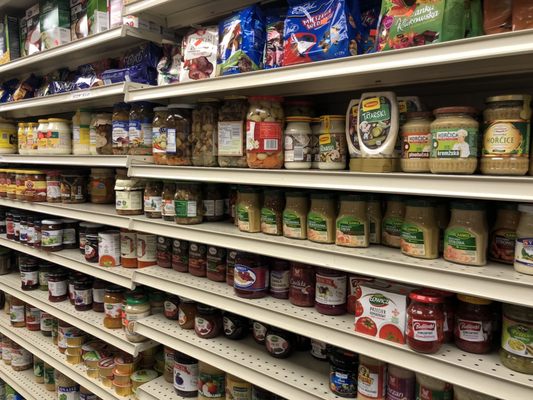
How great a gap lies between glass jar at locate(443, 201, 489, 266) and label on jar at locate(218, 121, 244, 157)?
72 centimetres

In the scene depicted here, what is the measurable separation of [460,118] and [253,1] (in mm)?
940

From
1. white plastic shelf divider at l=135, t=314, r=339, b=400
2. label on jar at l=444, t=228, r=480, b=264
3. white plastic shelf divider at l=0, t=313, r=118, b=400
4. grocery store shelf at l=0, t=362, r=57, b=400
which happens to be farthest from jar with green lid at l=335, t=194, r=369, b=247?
grocery store shelf at l=0, t=362, r=57, b=400

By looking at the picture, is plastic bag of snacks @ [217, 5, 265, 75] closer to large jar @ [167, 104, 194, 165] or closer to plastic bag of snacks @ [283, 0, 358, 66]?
plastic bag of snacks @ [283, 0, 358, 66]

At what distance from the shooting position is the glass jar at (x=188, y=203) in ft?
4.99

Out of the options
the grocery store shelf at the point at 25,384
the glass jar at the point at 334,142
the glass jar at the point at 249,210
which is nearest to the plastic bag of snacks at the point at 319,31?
the glass jar at the point at 334,142

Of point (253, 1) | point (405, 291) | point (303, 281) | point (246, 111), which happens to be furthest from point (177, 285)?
point (253, 1)

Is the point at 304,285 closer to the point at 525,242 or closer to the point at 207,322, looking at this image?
the point at 207,322

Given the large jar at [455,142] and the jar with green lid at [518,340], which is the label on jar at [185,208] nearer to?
the large jar at [455,142]

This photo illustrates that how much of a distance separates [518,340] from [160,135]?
4.53 feet

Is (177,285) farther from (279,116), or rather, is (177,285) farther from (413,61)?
(413,61)

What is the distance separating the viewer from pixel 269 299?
4.52ft

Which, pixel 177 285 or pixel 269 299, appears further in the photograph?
pixel 177 285

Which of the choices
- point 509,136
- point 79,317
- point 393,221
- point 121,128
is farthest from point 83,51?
point 509,136

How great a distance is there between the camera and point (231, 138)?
53.8 inches
